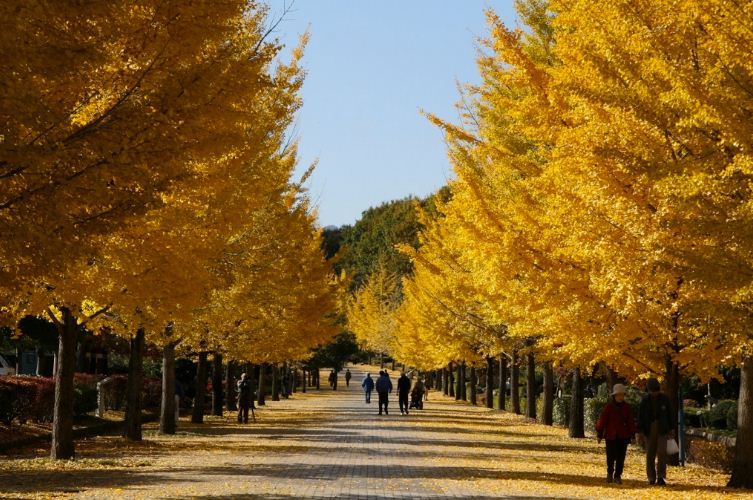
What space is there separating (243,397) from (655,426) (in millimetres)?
18233

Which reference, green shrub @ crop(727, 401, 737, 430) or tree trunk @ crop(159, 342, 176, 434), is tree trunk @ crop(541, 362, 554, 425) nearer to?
green shrub @ crop(727, 401, 737, 430)

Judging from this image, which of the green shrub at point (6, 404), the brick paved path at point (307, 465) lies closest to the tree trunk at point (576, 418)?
the brick paved path at point (307, 465)

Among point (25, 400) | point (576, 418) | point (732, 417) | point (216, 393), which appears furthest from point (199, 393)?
point (732, 417)

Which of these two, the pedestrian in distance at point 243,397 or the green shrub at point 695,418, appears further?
the green shrub at point 695,418

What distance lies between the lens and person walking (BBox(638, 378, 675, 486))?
15305 millimetres

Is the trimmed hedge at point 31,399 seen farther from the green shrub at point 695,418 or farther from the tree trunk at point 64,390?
the green shrub at point 695,418

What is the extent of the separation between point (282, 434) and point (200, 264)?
1234 centimetres

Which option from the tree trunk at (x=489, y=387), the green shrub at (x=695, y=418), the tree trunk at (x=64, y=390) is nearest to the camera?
the tree trunk at (x=64, y=390)

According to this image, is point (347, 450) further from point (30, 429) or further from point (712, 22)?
point (712, 22)

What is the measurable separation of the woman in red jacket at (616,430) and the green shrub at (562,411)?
19335 mm

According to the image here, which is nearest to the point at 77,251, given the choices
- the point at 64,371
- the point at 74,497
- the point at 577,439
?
the point at 74,497

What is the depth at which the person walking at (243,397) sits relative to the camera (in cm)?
3109

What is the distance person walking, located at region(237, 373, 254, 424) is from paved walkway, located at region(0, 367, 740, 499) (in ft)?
6.53

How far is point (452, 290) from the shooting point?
112 ft
